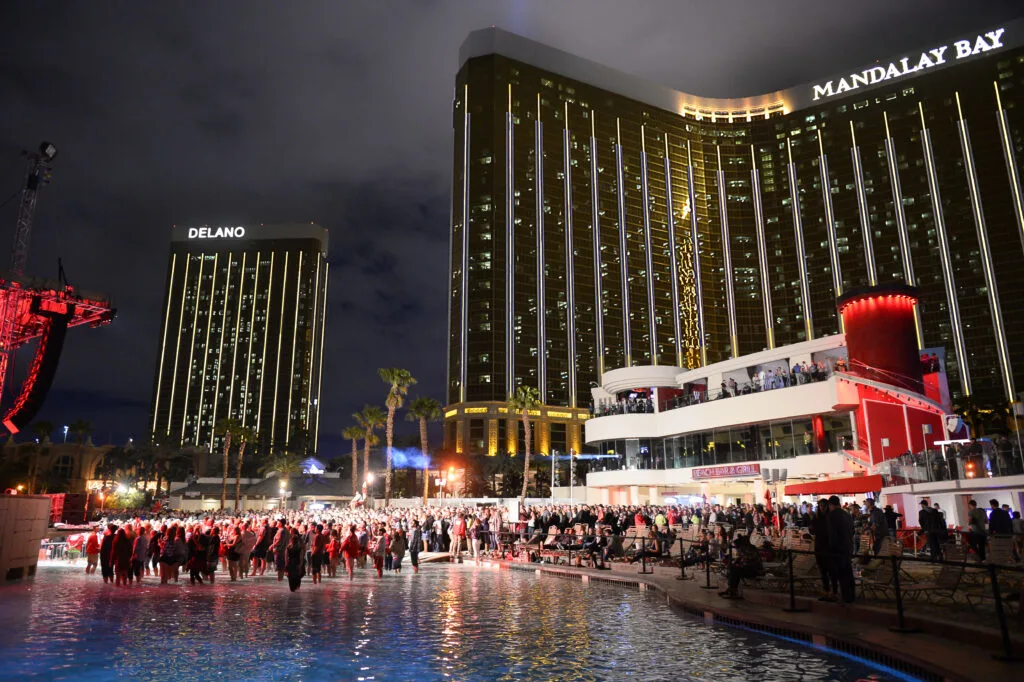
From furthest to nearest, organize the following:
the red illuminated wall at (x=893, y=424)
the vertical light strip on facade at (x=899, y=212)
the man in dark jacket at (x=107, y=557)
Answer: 1. the vertical light strip on facade at (x=899, y=212)
2. the red illuminated wall at (x=893, y=424)
3. the man in dark jacket at (x=107, y=557)

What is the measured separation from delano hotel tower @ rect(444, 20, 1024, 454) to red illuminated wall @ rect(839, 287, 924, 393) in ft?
243

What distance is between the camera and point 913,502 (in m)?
30.3

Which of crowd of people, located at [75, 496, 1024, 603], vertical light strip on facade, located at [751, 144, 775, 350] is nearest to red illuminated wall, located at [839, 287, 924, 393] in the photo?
crowd of people, located at [75, 496, 1024, 603]

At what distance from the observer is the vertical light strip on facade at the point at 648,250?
5133 inches

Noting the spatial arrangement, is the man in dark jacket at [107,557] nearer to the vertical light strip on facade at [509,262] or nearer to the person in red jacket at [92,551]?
the person in red jacket at [92,551]

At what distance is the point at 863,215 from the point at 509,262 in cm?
6426

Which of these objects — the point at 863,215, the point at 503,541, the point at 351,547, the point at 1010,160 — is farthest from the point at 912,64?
the point at 351,547

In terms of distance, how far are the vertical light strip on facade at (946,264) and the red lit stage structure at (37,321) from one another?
112 m

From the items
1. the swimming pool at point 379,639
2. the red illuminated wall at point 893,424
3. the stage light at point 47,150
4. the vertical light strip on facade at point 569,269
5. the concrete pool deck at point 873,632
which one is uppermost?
the vertical light strip on facade at point 569,269

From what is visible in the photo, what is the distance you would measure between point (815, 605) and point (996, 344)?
373 feet

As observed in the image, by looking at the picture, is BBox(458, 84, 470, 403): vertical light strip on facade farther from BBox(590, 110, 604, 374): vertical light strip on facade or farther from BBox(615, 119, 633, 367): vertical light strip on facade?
BBox(615, 119, 633, 367): vertical light strip on facade

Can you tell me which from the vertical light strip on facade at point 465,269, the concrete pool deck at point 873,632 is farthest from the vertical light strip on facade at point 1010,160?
the concrete pool deck at point 873,632

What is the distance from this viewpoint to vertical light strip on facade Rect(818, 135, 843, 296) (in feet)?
401

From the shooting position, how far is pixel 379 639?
1076 cm
